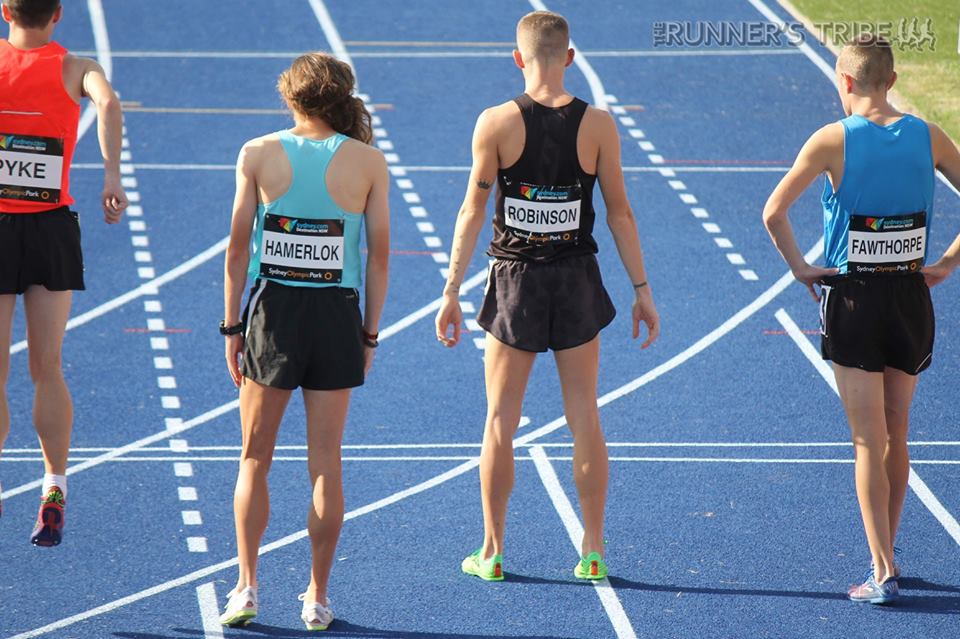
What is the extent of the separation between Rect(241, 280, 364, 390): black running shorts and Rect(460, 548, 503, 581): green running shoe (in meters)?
1.18

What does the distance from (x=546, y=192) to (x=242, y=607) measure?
1928mm

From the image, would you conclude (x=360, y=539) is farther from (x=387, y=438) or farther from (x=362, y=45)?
(x=362, y=45)

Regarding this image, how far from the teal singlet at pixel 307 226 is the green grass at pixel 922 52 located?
1003 centimetres

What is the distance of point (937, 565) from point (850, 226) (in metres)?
1.58

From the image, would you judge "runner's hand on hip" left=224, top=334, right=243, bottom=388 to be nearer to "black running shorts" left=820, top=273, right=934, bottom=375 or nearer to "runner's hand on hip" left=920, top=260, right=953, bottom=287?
"black running shorts" left=820, top=273, right=934, bottom=375

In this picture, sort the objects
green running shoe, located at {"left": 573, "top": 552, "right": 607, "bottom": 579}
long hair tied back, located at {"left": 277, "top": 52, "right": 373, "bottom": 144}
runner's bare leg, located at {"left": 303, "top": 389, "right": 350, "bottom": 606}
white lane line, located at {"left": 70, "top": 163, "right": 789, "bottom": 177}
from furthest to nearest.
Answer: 1. white lane line, located at {"left": 70, "top": 163, "right": 789, "bottom": 177}
2. green running shoe, located at {"left": 573, "top": 552, "right": 607, "bottom": 579}
3. runner's bare leg, located at {"left": 303, "top": 389, "right": 350, "bottom": 606}
4. long hair tied back, located at {"left": 277, "top": 52, "right": 373, "bottom": 144}

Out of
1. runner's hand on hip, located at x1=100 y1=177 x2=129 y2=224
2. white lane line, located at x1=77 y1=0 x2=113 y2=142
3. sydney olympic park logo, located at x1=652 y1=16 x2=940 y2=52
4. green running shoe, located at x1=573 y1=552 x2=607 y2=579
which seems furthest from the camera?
sydney olympic park logo, located at x1=652 y1=16 x2=940 y2=52

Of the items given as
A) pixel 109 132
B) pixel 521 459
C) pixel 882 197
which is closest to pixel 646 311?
pixel 882 197

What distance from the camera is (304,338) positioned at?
545cm

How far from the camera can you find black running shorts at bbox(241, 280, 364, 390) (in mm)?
5449

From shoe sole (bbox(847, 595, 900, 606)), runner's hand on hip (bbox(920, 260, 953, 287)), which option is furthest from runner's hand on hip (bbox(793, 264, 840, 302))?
shoe sole (bbox(847, 595, 900, 606))

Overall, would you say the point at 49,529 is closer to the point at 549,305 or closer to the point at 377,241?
the point at 377,241

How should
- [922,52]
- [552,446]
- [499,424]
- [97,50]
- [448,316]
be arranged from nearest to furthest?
1. [448,316]
2. [499,424]
3. [552,446]
4. [97,50]
5. [922,52]

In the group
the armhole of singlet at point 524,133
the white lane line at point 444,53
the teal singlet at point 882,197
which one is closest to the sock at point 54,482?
the armhole of singlet at point 524,133
